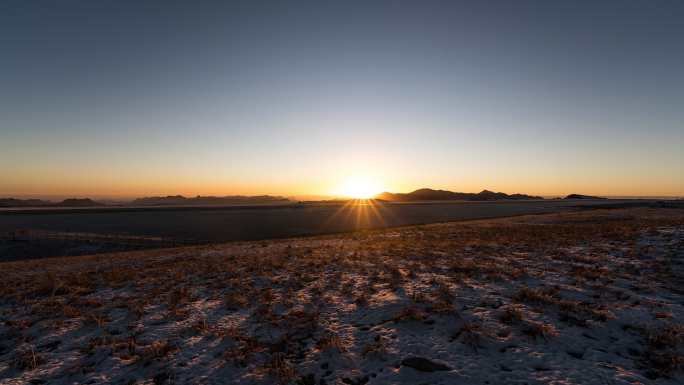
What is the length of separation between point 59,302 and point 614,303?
18295 mm

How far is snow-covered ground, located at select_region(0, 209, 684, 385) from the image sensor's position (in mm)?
6480

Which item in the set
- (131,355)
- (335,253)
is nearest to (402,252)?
(335,253)

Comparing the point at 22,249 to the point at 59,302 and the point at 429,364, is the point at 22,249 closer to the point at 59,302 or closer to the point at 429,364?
the point at 59,302

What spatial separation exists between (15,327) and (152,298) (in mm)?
3503

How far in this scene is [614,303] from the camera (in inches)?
368

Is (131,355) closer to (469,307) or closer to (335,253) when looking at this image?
(469,307)

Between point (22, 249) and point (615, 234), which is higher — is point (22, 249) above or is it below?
below

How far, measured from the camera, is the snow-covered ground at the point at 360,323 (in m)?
6.48

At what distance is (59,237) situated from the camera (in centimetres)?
3638

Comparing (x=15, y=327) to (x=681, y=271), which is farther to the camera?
(x=681, y=271)

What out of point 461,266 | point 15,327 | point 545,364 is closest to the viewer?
point 545,364

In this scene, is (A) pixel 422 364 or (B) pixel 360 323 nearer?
(A) pixel 422 364

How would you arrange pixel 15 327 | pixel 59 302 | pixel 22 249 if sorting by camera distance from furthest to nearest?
pixel 22 249 < pixel 59 302 < pixel 15 327

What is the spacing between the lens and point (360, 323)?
29.3 ft
